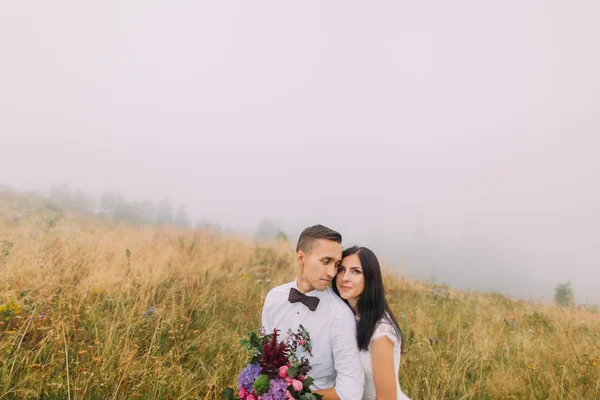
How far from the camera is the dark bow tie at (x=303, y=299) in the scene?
2266 millimetres

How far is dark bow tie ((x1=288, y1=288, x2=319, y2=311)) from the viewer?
227 cm

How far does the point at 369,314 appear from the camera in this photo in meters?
2.46

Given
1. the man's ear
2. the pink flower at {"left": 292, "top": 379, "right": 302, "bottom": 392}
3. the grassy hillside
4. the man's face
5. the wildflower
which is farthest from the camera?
the wildflower

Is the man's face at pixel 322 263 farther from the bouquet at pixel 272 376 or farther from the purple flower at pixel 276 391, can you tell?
the purple flower at pixel 276 391

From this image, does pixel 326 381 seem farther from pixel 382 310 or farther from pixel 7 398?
pixel 7 398

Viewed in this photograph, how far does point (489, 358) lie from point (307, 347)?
3.39 m

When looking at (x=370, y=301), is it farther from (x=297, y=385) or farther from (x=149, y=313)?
(x=149, y=313)

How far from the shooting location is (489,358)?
14.2ft

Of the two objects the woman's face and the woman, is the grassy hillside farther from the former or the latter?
the woman's face

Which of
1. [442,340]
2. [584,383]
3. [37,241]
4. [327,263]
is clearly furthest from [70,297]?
[584,383]

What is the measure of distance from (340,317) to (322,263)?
35 cm

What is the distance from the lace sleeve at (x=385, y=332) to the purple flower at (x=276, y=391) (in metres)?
0.91

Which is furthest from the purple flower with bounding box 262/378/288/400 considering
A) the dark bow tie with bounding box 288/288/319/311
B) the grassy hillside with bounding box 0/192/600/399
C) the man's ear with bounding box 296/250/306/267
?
the grassy hillside with bounding box 0/192/600/399

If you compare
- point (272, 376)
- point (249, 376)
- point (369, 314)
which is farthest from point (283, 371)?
point (369, 314)
